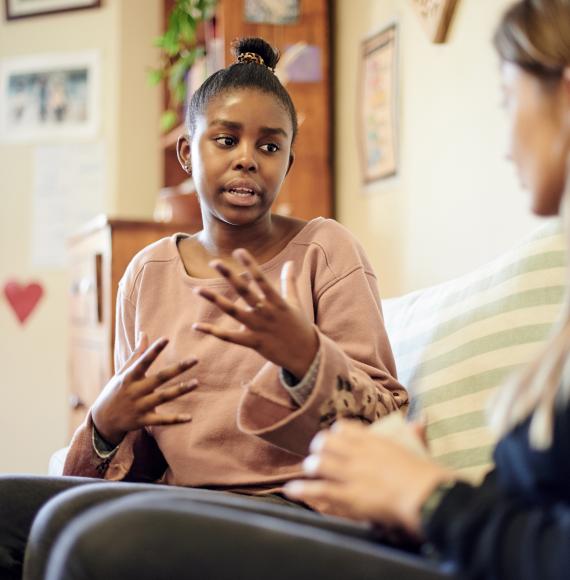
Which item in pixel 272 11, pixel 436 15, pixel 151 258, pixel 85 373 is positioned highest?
pixel 272 11

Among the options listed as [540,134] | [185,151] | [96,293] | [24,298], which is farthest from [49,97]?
[540,134]

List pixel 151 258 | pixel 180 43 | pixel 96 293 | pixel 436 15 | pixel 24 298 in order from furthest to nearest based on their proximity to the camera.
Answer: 1. pixel 24 298
2. pixel 180 43
3. pixel 96 293
4. pixel 436 15
5. pixel 151 258

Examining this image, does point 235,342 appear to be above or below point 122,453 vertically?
above

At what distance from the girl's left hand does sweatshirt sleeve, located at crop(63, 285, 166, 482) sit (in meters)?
0.37

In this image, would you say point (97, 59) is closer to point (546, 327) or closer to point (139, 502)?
point (546, 327)

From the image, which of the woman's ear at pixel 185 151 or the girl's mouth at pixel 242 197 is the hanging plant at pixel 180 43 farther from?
the girl's mouth at pixel 242 197

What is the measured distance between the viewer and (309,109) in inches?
97.3

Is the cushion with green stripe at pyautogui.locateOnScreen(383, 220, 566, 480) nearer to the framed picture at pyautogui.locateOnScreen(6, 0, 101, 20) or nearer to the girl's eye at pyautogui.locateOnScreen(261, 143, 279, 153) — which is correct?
the girl's eye at pyautogui.locateOnScreen(261, 143, 279, 153)

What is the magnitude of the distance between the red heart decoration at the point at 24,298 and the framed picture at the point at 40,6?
1.07m

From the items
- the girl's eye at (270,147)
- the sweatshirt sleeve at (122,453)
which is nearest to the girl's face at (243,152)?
the girl's eye at (270,147)

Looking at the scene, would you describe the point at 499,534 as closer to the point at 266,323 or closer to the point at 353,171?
the point at 266,323

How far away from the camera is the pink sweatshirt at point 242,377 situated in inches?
40.5

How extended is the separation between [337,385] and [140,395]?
27cm

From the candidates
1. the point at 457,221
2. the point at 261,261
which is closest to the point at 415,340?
the point at 261,261
